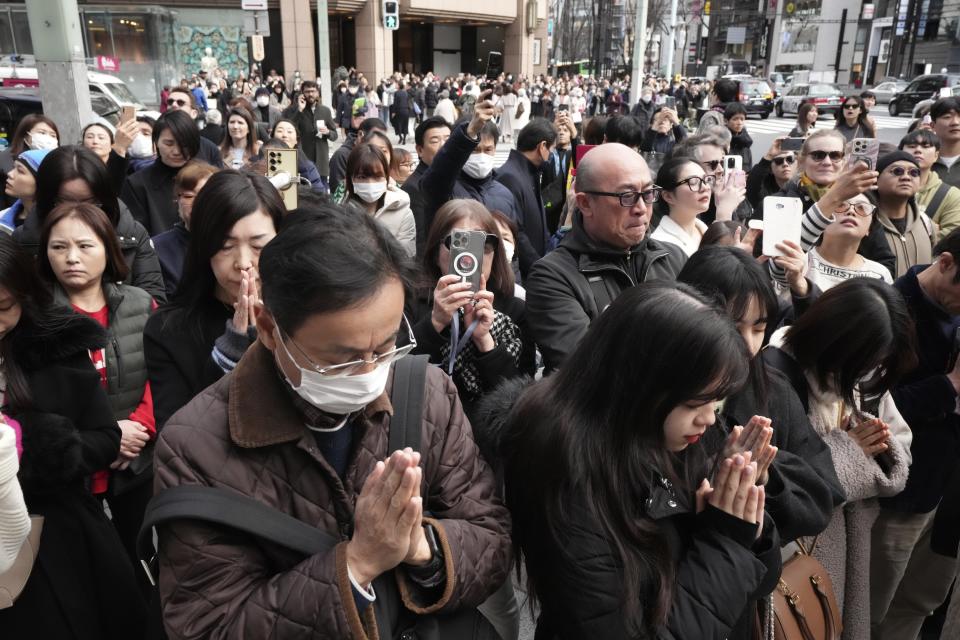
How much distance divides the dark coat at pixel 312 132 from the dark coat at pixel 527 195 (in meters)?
6.45

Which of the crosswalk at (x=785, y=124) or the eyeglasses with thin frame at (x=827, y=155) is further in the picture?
the crosswalk at (x=785, y=124)

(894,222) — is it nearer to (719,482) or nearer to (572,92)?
(719,482)

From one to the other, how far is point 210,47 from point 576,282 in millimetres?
33688

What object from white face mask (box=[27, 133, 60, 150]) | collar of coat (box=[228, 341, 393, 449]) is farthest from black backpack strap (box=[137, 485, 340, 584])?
white face mask (box=[27, 133, 60, 150])

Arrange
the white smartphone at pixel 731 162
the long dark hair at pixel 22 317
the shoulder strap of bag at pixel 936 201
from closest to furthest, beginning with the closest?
the long dark hair at pixel 22 317 < the white smartphone at pixel 731 162 < the shoulder strap of bag at pixel 936 201

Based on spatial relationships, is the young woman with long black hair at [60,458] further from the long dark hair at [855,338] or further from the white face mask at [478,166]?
the white face mask at [478,166]

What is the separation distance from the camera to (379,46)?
34375 millimetres

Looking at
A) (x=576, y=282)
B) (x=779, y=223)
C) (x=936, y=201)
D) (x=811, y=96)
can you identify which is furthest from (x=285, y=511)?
(x=811, y=96)

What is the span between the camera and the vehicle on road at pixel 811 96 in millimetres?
28547

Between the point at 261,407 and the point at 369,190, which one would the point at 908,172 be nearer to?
the point at 369,190

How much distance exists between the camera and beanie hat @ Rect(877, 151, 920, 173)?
432 centimetres

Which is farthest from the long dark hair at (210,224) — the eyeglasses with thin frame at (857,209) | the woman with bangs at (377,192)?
the eyeglasses with thin frame at (857,209)

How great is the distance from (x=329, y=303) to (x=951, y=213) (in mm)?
4958

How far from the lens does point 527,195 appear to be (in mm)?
5793
